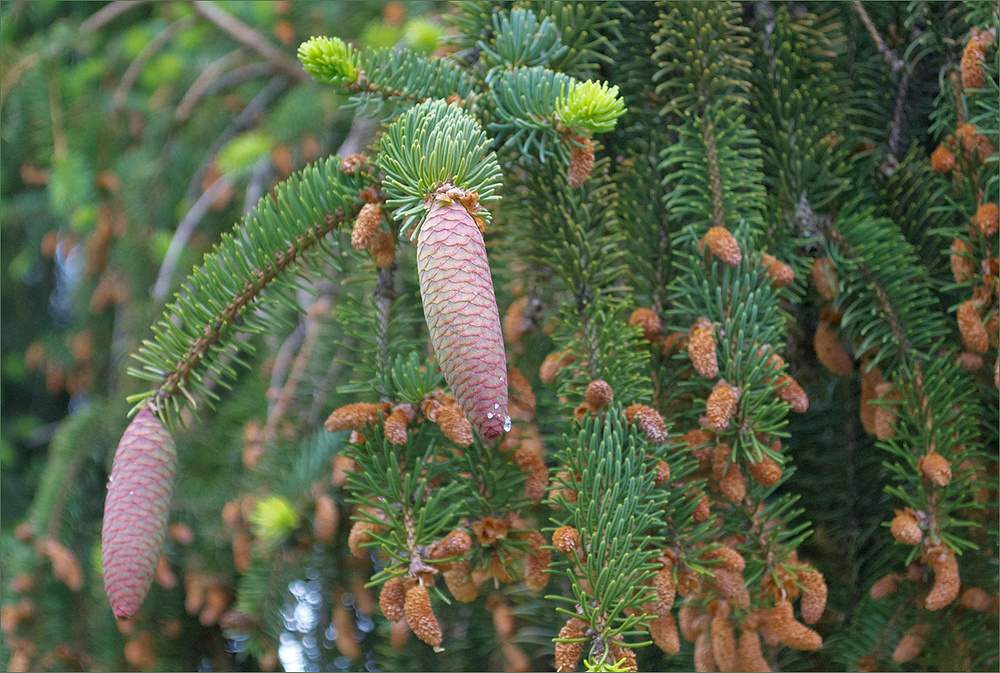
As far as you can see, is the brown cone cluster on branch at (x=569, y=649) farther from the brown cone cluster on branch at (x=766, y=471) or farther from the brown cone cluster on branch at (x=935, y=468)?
the brown cone cluster on branch at (x=935, y=468)

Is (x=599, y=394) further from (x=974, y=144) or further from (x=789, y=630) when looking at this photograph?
(x=974, y=144)

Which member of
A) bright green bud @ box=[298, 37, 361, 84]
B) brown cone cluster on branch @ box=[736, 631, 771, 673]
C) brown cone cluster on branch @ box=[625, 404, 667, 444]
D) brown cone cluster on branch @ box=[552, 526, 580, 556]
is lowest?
brown cone cluster on branch @ box=[736, 631, 771, 673]

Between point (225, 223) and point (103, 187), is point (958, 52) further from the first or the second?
point (103, 187)

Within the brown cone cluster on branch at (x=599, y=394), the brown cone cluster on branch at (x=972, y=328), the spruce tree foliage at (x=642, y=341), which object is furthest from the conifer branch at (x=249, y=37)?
the brown cone cluster on branch at (x=972, y=328)

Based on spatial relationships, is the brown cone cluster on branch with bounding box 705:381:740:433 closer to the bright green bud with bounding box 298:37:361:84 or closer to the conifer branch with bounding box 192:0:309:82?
the bright green bud with bounding box 298:37:361:84

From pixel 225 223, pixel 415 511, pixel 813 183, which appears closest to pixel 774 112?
pixel 813 183

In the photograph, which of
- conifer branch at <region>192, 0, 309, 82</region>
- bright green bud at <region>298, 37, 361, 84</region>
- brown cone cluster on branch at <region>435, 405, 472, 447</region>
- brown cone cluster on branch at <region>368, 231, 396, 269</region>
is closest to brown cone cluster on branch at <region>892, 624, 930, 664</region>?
brown cone cluster on branch at <region>435, 405, 472, 447</region>
